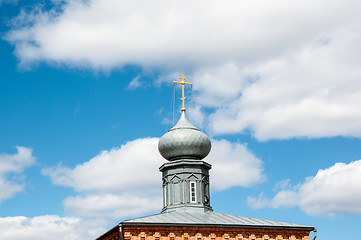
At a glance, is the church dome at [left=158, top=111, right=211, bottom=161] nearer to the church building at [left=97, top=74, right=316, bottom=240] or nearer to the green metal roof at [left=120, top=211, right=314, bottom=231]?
the church building at [left=97, top=74, right=316, bottom=240]

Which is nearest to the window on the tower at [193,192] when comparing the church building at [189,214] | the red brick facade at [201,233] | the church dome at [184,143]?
the church building at [189,214]

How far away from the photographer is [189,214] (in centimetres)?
3141

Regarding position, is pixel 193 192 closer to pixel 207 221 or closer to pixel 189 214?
pixel 189 214

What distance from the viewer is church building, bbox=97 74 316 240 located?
27.7 m

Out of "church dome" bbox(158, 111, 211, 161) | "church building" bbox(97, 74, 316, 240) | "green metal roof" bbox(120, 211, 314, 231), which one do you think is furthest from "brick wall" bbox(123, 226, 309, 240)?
"church dome" bbox(158, 111, 211, 161)

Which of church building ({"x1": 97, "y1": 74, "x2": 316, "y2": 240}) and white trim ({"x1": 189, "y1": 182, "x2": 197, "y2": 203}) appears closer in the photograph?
church building ({"x1": 97, "y1": 74, "x2": 316, "y2": 240})

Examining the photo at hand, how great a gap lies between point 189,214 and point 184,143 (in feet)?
15.3

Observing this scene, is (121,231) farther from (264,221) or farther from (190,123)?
(190,123)

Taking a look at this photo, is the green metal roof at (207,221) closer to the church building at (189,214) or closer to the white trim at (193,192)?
the church building at (189,214)

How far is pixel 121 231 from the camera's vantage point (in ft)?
88.8

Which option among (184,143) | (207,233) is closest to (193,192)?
Result: (184,143)

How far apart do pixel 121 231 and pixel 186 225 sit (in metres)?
3.16

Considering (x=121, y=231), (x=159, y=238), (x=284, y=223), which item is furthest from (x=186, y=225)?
(x=284, y=223)

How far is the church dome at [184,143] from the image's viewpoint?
34234 mm
